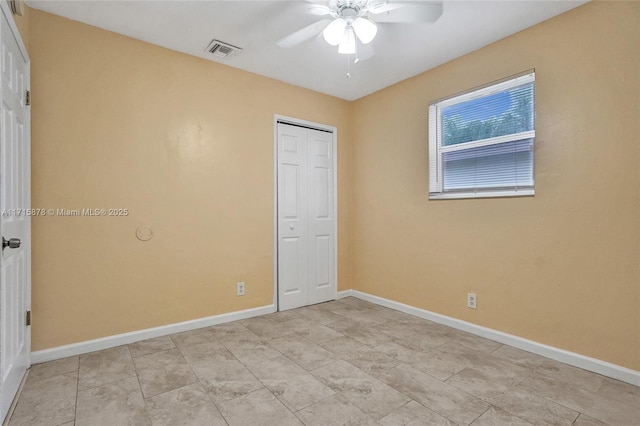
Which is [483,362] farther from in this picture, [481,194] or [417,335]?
[481,194]

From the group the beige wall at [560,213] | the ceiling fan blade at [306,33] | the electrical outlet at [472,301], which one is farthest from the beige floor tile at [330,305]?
the ceiling fan blade at [306,33]

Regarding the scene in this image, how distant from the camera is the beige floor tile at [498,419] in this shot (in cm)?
171

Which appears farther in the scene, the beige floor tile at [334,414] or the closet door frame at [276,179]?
the closet door frame at [276,179]

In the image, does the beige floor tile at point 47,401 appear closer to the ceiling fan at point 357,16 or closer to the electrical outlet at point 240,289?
the electrical outlet at point 240,289

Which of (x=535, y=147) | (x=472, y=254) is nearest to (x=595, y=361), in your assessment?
(x=472, y=254)

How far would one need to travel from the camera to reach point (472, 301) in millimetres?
2990

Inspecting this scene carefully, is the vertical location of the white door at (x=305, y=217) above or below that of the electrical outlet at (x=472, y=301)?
above

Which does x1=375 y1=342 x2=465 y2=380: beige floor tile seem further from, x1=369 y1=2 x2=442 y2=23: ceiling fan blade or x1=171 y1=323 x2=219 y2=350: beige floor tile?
x1=369 y1=2 x2=442 y2=23: ceiling fan blade

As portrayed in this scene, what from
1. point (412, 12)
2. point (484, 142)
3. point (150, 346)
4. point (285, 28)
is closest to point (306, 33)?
point (285, 28)

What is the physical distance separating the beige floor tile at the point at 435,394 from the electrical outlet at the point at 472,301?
3.44 feet

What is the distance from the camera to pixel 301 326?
3.20 meters

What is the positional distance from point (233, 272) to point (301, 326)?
2.94 ft

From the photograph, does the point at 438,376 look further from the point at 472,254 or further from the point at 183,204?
the point at 183,204

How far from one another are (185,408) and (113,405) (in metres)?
0.44
